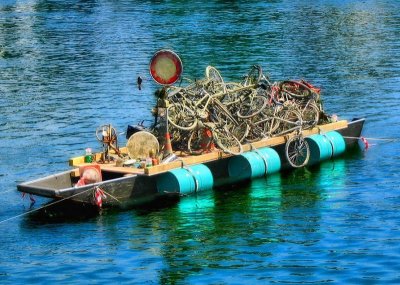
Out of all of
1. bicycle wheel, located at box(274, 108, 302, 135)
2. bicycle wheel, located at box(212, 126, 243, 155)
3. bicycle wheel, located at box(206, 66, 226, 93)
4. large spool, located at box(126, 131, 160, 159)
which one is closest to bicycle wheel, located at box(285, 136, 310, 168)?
bicycle wheel, located at box(274, 108, 302, 135)

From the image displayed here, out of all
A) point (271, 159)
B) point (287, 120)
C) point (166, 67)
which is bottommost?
point (271, 159)

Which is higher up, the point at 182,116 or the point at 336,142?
the point at 182,116

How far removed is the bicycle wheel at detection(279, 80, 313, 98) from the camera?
37.0m

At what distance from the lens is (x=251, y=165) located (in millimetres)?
33500

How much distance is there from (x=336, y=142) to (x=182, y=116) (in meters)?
6.19

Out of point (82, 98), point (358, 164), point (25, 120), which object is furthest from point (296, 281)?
point (82, 98)

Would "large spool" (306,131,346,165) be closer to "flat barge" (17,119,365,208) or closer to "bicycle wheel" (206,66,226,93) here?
"flat barge" (17,119,365,208)

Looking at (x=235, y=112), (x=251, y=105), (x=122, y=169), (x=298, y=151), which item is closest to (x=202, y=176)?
(x=122, y=169)

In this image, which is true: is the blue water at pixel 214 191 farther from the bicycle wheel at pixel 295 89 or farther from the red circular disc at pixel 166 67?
the red circular disc at pixel 166 67

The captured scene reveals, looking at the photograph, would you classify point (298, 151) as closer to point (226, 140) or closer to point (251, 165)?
point (251, 165)

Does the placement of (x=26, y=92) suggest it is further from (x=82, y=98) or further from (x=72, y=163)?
(x=72, y=163)

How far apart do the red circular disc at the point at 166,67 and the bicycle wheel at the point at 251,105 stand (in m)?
3.41

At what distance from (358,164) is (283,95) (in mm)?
3520

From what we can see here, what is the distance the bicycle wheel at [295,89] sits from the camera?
37.0 m
